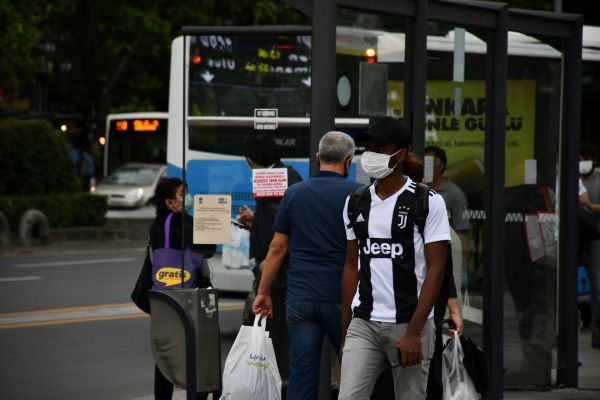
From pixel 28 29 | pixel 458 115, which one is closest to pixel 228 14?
pixel 28 29

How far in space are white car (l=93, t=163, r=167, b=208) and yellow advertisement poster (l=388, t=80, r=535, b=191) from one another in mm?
23177

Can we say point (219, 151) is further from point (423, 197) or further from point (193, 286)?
point (423, 197)

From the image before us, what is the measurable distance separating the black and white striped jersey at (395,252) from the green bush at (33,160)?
18.3 m

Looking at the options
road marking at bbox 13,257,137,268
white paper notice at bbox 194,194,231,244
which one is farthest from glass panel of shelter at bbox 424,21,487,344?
road marking at bbox 13,257,137,268

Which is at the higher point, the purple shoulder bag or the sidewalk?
the purple shoulder bag

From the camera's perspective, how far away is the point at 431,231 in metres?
5.13

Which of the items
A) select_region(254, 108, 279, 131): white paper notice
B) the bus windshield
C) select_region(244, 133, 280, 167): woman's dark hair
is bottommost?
select_region(244, 133, 280, 167): woman's dark hair

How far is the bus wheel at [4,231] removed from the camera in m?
21.6

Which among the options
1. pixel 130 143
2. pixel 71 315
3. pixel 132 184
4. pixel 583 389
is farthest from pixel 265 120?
pixel 130 143

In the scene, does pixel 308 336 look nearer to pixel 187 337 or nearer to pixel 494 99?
pixel 187 337

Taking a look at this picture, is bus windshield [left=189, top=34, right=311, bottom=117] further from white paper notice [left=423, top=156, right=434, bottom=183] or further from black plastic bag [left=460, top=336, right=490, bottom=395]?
black plastic bag [left=460, top=336, right=490, bottom=395]

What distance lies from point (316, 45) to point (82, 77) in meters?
34.3

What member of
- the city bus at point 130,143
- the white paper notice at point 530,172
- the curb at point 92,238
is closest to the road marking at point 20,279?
the curb at point 92,238

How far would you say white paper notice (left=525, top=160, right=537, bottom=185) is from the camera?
8.56 m
